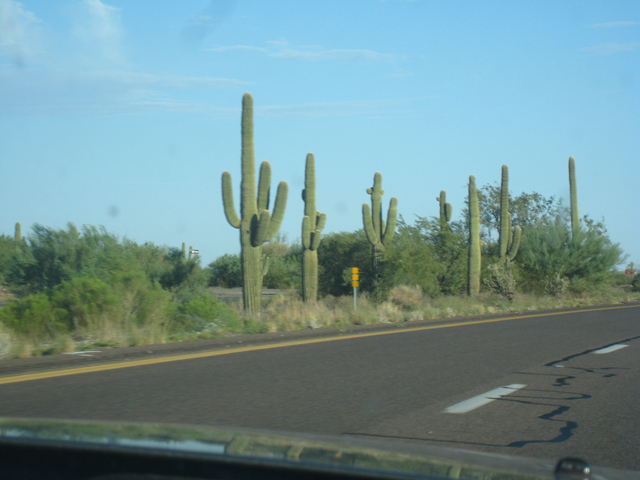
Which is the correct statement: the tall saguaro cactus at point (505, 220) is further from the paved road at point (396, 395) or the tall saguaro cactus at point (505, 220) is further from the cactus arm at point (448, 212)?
the paved road at point (396, 395)

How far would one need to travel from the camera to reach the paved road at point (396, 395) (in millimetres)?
5812

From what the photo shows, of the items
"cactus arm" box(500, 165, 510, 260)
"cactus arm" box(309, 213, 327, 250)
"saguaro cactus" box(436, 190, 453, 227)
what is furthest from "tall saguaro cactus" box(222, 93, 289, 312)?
"saguaro cactus" box(436, 190, 453, 227)

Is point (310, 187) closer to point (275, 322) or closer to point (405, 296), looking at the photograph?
point (405, 296)

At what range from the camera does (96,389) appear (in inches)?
309

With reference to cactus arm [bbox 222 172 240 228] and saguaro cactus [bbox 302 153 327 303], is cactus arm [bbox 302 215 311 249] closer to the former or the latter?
saguaro cactus [bbox 302 153 327 303]

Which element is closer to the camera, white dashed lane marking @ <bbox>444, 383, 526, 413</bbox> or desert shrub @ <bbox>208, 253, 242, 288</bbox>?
white dashed lane marking @ <bbox>444, 383, 526, 413</bbox>

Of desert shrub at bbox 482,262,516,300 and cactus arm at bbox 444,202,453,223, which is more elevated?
cactus arm at bbox 444,202,453,223

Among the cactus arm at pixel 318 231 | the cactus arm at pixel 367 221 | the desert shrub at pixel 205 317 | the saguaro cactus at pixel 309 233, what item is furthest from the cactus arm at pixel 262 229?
the cactus arm at pixel 367 221

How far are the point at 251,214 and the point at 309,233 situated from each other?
255 inches

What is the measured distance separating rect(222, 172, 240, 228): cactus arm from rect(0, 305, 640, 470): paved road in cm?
1067

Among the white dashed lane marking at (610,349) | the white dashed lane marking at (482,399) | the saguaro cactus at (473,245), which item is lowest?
the white dashed lane marking at (610,349)

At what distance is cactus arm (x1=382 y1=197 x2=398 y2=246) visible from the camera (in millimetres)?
34188

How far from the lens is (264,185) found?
2353 centimetres

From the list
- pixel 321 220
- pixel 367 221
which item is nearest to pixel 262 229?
pixel 321 220
